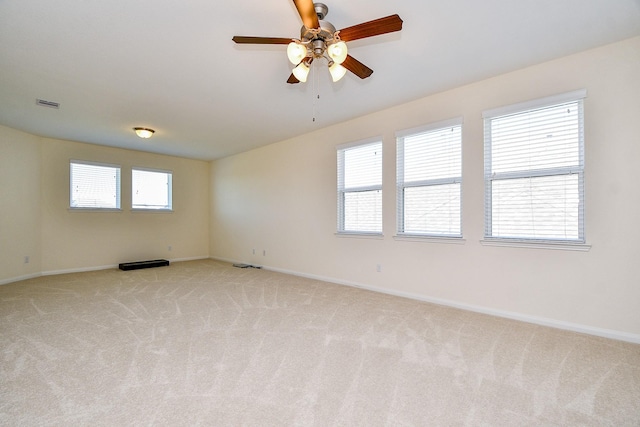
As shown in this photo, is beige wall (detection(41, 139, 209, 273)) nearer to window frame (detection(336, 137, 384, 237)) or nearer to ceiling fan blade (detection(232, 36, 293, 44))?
window frame (detection(336, 137, 384, 237))

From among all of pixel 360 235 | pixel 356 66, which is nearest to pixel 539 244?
pixel 360 235

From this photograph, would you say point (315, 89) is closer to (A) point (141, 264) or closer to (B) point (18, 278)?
(A) point (141, 264)

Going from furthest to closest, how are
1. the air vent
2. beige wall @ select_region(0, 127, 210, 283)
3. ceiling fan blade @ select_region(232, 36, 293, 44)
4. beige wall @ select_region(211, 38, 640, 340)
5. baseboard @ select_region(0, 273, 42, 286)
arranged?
beige wall @ select_region(0, 127, 210, 283) → baseboard @ select_region(0, 273, 42, 286) → the air vent → beige wall @ select_region(211, 38, 640, 340) → ceiling fan blade @ select_region(232, 36, 293, 44)

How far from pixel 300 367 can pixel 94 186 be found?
248 inches

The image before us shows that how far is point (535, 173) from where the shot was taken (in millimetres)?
3018

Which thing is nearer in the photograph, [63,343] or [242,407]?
[242,407]

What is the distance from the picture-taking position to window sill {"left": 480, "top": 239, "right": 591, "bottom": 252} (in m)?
2.77

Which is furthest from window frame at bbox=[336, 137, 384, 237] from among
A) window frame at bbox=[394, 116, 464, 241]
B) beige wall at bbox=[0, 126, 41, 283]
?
beige wall at bbox=[0, 126, 41, 283]

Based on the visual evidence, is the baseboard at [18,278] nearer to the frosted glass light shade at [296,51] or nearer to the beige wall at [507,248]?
the beige wall at [507,248]

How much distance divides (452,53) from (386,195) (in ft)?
6.38

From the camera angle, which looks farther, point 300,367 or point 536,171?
point 536,171

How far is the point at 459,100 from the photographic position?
11.6 feet

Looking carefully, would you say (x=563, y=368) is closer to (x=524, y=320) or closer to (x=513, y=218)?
(x=524, y=320)

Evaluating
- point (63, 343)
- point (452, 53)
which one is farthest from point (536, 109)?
point (63, 343)
